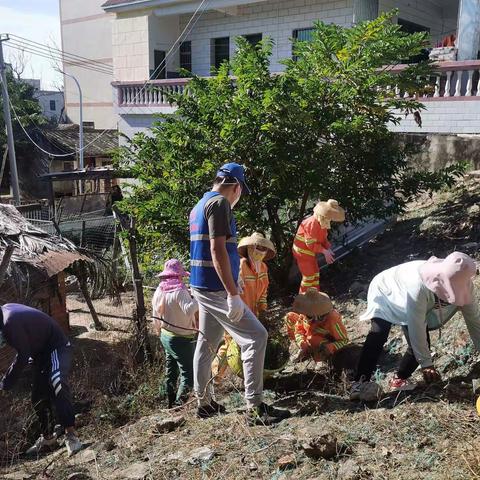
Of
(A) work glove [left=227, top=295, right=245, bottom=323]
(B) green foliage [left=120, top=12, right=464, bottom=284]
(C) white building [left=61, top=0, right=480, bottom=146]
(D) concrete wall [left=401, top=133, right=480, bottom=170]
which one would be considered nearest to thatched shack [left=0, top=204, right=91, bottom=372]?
(B) green foliage [left=120, top=12, right=464, bottom=284]

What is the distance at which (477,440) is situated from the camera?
2.92 m

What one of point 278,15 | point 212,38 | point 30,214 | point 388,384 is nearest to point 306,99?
point 388,384

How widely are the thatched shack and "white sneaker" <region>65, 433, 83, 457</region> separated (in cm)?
290

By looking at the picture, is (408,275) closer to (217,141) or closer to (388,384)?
(388,384)

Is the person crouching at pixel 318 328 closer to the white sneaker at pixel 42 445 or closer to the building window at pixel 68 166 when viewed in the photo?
the white sneaker at pixel 42 445

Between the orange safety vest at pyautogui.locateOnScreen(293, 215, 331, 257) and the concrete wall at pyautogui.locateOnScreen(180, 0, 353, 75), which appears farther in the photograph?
the concrete wall at pyautogui.locateOnScreen(180, 0, 353, 75)

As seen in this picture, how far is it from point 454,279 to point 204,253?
5.19 feet

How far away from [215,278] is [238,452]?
3.64 feet

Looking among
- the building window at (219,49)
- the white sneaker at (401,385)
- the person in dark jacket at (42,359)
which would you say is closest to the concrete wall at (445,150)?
the white sneaker at (401,385)

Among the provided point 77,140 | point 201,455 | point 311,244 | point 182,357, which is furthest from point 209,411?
point 77,140

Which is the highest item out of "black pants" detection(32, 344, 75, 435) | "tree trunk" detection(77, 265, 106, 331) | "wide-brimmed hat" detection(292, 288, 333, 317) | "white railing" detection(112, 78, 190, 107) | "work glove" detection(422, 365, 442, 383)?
"white railing" detection(112, 78, 190, 107)

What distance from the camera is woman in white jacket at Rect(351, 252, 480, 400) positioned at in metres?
3.22

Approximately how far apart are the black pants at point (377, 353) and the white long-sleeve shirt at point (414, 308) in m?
0.08

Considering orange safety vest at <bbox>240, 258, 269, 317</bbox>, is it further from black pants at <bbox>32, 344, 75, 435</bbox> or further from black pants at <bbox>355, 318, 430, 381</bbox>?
black pants at <bbox>32, 344, 75, 435</bbox>
